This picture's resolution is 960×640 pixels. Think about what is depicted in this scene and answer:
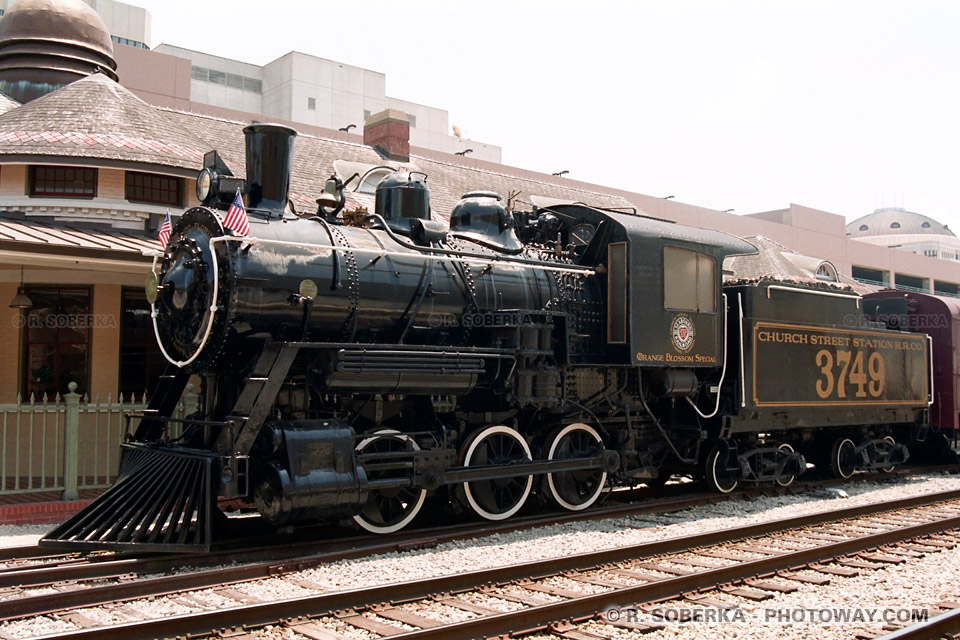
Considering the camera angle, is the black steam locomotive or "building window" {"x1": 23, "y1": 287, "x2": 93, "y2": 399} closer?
the black steam locomotive

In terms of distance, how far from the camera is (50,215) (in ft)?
38.8

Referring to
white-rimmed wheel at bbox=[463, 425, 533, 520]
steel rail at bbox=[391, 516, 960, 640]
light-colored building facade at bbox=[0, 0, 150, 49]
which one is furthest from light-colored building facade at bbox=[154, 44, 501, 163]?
steel rail at bbox=[391, 516, 960, 640]

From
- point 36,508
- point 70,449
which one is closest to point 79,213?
point 70,449

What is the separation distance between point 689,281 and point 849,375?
386 cm

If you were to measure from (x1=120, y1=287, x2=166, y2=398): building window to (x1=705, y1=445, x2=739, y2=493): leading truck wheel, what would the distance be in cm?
837

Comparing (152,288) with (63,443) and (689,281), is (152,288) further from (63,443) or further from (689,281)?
(689,281)

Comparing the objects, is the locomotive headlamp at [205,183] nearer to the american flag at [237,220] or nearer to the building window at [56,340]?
the american flag at [237,220]

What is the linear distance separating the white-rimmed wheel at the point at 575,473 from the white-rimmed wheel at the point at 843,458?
198 inches

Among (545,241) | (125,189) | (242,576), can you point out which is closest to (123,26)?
(125,189)

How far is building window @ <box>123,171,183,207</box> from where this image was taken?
1220cm

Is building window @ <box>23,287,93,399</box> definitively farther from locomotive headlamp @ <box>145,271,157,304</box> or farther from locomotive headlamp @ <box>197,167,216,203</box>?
locomotive headlamp @ <box>197,167,216,203</box>

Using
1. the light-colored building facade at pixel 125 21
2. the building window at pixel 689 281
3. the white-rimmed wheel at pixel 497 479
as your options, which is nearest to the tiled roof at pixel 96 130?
the white-rimmed wheel at pixel 497 479

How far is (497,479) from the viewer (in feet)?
29.5

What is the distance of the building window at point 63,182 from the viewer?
11797 millimetres
